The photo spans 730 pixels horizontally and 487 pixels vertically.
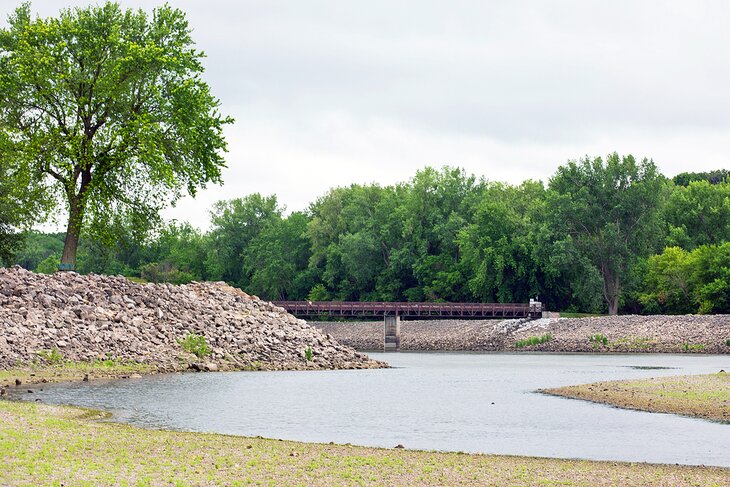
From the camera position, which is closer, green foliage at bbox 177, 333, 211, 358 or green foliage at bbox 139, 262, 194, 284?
green foliage at bbox 177, 333, 211, 358

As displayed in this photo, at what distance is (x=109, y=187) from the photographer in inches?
2282

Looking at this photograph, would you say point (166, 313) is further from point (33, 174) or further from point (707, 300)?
point (707, 300)

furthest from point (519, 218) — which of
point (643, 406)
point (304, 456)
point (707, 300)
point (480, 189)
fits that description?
point (304, 456)

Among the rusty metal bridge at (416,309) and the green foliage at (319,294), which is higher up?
the green foliage at (319,294)

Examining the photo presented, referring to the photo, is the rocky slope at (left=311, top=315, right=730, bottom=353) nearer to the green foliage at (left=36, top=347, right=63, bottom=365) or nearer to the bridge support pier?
the bridge support pier

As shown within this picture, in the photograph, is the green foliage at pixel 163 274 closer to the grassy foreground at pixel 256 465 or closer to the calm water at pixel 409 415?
the calm water at pixel 409 415

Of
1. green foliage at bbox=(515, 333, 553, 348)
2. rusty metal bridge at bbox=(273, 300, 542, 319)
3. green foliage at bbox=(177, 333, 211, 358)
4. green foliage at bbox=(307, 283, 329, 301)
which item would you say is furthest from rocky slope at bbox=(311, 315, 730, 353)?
green foliage at bbox=(177, 333, 211, 358)

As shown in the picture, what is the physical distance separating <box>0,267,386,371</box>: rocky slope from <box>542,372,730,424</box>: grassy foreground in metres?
18.4

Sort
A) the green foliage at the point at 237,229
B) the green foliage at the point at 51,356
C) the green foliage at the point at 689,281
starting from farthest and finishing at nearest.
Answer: the green foliage at the point at 237,229
the green foliage at the point at 689,281
the green foliage at the point at 51,356

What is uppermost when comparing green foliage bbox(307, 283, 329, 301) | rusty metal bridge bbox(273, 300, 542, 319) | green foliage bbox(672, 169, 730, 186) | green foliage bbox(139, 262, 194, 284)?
green foliage bbox(672, 169, 730, 186)

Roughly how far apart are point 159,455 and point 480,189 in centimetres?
11219

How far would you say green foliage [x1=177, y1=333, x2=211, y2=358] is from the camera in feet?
162

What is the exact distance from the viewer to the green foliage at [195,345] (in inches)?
1940

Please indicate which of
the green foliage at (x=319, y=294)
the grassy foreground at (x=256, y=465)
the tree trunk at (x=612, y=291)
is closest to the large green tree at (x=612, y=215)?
the tree trunk at (x=612, y=291)
